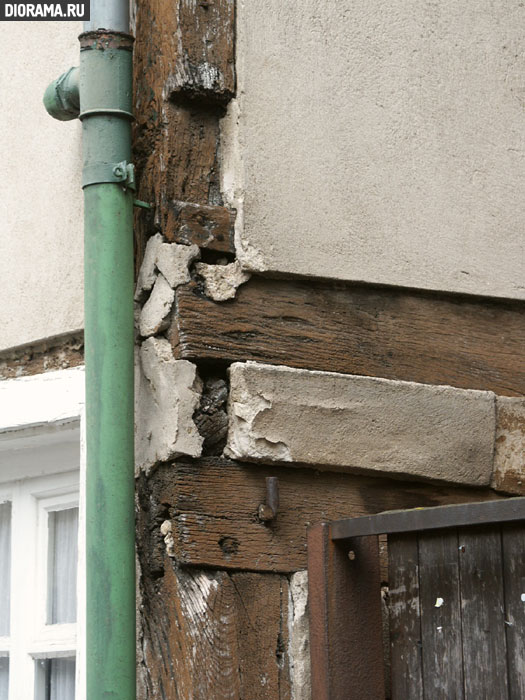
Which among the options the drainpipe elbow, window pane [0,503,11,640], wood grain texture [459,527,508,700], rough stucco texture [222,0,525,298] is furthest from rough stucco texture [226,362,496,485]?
window pane [0,503,11,640]

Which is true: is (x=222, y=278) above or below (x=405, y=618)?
above

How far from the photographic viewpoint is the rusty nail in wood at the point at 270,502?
111 inches

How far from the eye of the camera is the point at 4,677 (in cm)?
333

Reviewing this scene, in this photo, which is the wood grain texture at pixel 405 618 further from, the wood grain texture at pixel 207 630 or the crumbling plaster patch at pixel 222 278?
the crumbling plaster patch at pixel 222 278

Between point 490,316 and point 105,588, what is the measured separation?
51.2 inches

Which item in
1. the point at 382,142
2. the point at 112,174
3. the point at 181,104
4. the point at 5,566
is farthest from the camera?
the point at 5,566

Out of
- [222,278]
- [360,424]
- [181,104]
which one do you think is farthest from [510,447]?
[181,104]

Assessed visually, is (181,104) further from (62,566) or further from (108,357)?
(62,566)

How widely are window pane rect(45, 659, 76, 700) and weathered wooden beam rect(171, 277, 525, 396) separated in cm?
97

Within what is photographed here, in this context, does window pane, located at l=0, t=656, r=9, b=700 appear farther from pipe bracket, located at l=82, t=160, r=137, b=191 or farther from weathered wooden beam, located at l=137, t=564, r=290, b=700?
pipe bracket, located at l=82, t=160, r=137, b=191

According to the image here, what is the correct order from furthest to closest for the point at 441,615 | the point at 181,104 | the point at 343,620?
the point at 181,104, the point at 343,620, the point at 441,615

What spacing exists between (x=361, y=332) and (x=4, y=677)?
4.56ft

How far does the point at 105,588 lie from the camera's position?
106 inches

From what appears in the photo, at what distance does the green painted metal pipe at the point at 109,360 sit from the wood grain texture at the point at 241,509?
4.5 inches
